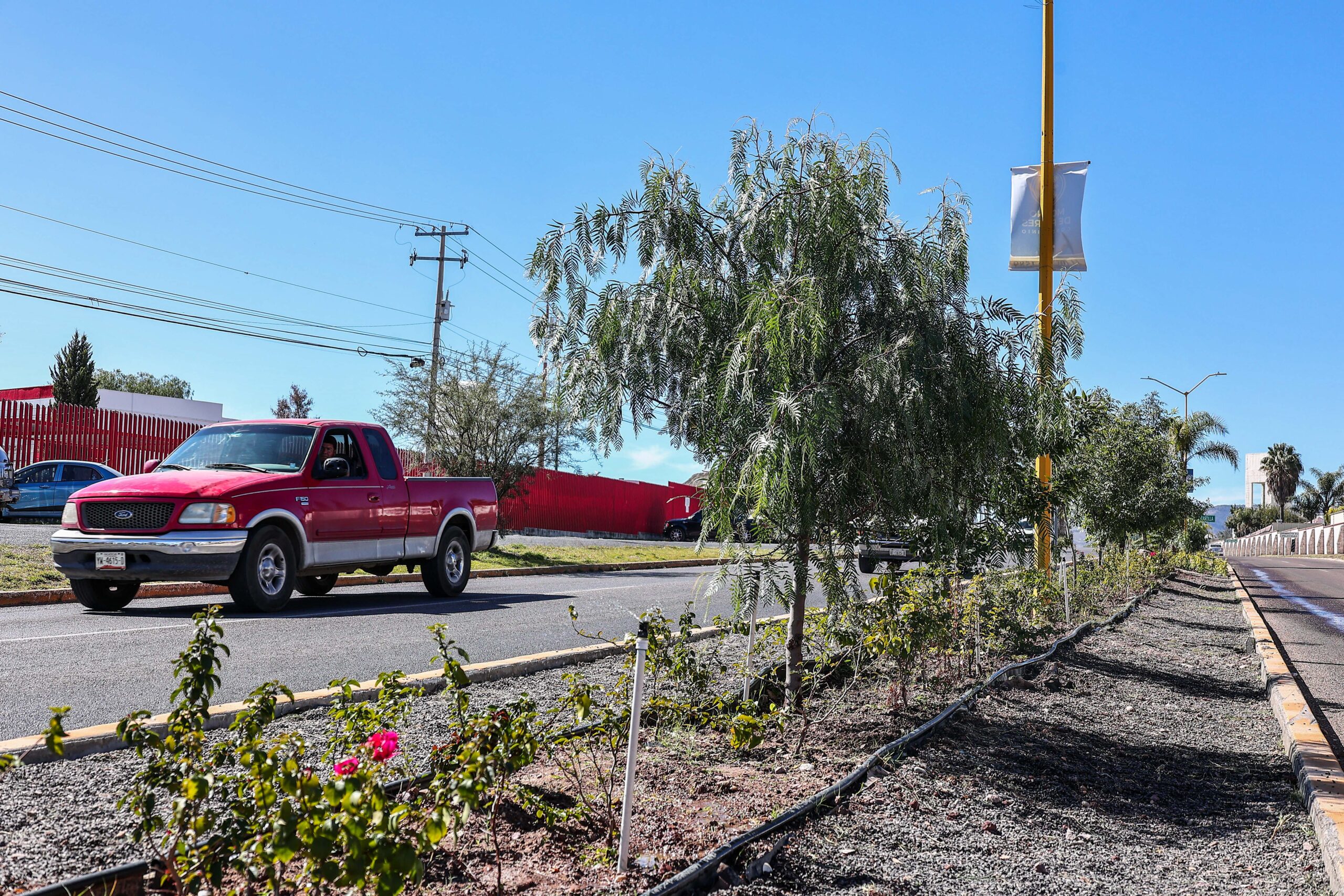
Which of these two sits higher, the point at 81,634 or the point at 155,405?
the point at 155,405

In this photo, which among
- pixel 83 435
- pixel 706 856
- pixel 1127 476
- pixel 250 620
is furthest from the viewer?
pixel 83 435

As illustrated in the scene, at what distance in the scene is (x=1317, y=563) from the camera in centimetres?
4769

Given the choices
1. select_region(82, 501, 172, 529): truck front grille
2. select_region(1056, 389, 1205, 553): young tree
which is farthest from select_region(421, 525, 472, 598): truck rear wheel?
select_region(1056, 389, 1205, 553): young tree

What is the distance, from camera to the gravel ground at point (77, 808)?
3104mm

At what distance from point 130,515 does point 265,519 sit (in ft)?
4.15

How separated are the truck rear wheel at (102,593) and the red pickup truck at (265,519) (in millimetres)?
15

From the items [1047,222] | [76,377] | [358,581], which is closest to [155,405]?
[76,377]

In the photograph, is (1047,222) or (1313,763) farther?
(1047,222)

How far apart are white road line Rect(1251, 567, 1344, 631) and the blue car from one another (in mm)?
23718

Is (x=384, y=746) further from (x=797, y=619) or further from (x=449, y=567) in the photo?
(x=449, y=567)

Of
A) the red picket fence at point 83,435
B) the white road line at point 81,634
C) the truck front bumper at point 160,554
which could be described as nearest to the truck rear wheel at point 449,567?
the truck front bumper at point 160,554

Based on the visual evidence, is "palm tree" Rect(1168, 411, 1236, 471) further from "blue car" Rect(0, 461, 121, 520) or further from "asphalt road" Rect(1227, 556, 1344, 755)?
"blue car" Rect(0, 461, 121, 520)

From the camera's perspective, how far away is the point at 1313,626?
15.4 meters

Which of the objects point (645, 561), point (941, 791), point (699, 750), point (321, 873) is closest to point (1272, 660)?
point (941, 791)
